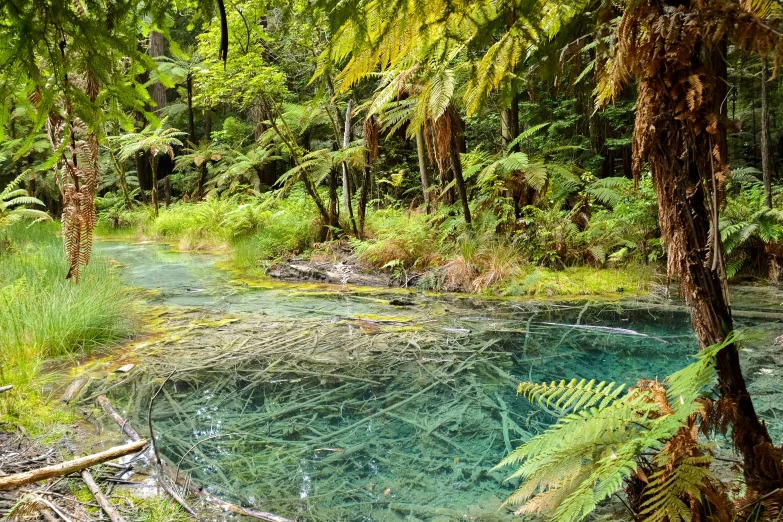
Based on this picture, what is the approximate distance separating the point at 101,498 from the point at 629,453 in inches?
73.9

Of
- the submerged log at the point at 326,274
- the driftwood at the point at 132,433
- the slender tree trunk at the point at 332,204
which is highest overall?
the slender tree trunk at the point at 332,204

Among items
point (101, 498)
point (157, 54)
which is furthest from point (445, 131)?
point (157, 54)

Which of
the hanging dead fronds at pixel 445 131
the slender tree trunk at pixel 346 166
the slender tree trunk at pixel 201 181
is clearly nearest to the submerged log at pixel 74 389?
the hanging dead fronds at pixel 445 131

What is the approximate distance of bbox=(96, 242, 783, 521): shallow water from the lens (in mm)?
2318

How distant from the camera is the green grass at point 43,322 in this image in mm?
3025

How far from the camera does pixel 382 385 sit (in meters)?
3.46

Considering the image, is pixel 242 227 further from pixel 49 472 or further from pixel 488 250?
pixel 49 472

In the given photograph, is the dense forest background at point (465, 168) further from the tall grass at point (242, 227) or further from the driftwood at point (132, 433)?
the driftwood at point (132, 433)

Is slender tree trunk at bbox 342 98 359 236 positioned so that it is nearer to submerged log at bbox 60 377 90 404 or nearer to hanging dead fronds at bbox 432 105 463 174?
hanging dead fronds at bbox 432 105 463 174

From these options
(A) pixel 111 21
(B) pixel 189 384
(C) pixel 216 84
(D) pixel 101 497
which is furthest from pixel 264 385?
(C) pixel 216 84

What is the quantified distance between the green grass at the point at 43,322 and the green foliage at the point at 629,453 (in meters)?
2.59

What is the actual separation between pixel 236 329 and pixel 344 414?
2087mm

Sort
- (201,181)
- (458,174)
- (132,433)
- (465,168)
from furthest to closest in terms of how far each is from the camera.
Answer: (201,181)
(465,168)
(458,174)
(132,433)

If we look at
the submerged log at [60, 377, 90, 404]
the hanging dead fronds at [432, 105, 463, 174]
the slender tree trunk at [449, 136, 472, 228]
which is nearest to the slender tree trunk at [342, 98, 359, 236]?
the slender tree trunk at [449, 136, 472, 228]
